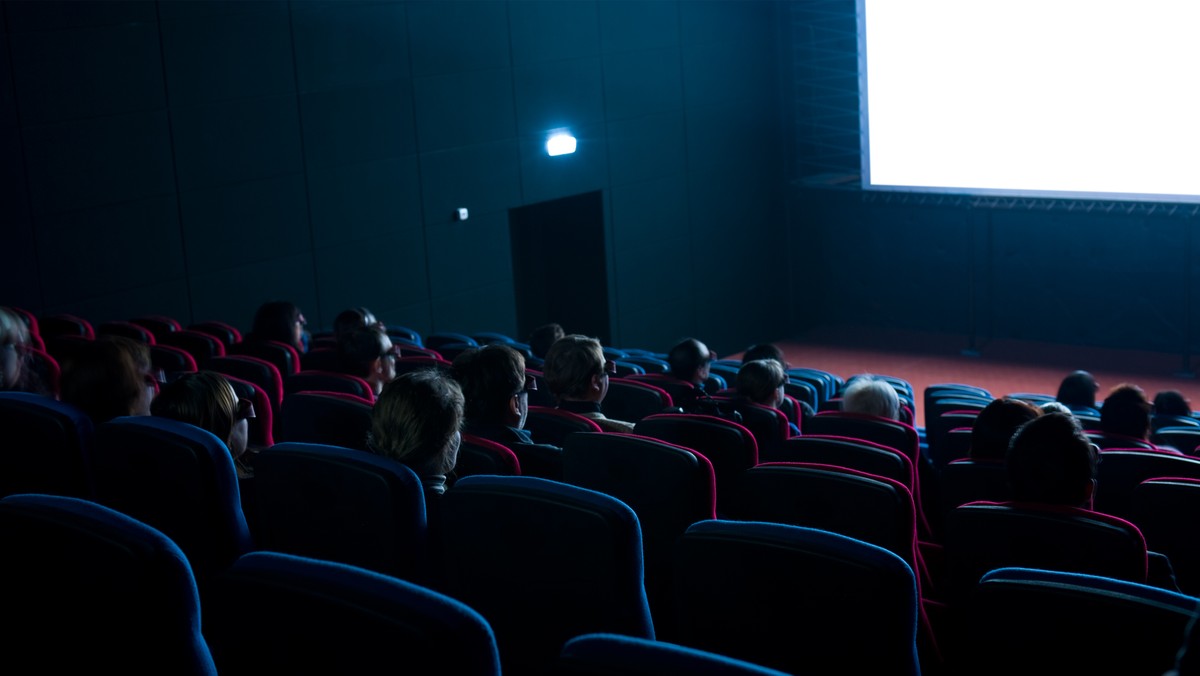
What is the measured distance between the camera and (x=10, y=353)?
4.21 metres

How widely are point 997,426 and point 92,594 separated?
324 cm

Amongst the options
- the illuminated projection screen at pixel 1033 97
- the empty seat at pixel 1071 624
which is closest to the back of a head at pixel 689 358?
the empty seat at pixel 1071 624

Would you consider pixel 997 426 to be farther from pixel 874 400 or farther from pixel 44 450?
pixel 44 450

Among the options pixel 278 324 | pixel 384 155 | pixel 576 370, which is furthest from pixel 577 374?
pixel 384 155

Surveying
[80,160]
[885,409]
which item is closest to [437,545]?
[885,409]

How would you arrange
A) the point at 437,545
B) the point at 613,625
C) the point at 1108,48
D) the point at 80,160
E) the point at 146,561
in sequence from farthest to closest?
the point at 1108,48 → the point at 80,160 → the point at 437,545 → the point at 613,625 → the point at 146,561

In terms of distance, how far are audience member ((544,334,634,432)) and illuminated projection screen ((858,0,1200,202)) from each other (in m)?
7.45

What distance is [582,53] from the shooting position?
36.6 feet

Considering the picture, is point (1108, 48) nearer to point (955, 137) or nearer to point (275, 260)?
point (955, 137)

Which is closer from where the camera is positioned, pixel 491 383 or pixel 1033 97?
pixel 491 383

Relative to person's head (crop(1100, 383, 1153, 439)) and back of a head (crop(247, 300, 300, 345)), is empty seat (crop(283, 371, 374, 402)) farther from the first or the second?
person's head (crop(1100, 383, 1153, 439))

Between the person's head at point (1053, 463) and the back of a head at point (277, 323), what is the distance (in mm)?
4233

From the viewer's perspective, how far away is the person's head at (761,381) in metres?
5.19

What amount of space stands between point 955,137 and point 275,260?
21.5ft
